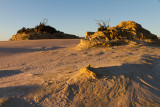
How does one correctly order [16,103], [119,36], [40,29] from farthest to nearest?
[40,29]
[119,36]
[16,103]

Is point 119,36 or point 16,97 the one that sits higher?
point 119,36

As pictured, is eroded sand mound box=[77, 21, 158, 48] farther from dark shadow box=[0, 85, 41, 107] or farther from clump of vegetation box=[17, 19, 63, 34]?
clump of vegetation box=[17, 19, 63, 34]

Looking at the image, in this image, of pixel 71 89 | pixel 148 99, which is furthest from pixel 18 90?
pixel 148 99

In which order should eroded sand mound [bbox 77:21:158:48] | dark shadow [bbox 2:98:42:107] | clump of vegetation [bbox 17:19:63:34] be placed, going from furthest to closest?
clump of vegetation [bbox 17:19:63:34] < eroded sand mound [bbox 77:21:158:48] < dark shadow [bbox 2:98:42:107]

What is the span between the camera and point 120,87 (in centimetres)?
178

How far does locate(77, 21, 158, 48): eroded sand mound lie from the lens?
6.40 m

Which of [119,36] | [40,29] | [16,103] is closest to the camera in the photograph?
[16,103]

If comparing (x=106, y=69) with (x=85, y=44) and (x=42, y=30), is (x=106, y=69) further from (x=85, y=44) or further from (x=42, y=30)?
(x=42, y=30)

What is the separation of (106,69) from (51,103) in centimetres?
108

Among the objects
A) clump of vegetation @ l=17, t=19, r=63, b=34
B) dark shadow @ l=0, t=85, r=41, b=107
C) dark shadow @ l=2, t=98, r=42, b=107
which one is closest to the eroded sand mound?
dark shadow @ l=0, t=85, r=41, b=107

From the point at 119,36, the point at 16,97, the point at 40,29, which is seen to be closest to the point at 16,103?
the point at 16,97

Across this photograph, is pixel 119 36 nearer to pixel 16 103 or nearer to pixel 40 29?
pixel 16 103

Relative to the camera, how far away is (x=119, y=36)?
710cm

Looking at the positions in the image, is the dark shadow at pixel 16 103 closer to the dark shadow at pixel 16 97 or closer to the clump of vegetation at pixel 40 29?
the dark shadow at pixel 16 97
